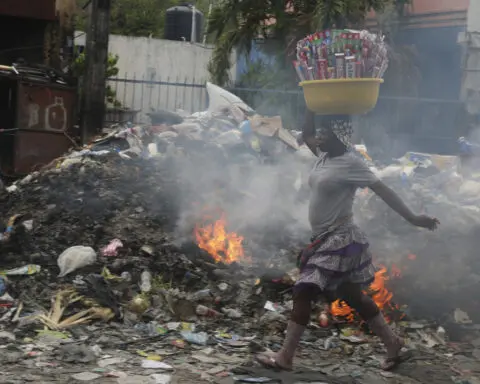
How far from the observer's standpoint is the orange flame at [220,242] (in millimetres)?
5956

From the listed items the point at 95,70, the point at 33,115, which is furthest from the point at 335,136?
the point at 33,115

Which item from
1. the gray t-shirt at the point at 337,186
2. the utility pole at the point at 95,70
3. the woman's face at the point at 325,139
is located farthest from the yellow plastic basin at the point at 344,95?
the utility pole at the point at 95,70

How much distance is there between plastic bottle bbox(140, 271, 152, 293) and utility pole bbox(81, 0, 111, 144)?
6210 mm

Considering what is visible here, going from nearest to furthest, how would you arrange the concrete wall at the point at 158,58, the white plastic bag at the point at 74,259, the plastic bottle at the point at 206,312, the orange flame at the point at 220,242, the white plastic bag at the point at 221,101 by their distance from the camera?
the plastic bottle at the point at 206,312 → the white plastic bag at the point at 74,259 → the orange flame at the point at 220,242 → the white plastic bag at the point at 221,101 → the concrete wall at the point at 158,58

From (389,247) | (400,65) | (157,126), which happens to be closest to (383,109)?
(400,65)

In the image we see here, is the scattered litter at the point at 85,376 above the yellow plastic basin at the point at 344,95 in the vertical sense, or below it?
A: below

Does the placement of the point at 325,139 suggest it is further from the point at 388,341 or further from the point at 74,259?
the point at 74,259

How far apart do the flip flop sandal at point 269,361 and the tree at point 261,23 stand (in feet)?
35.8

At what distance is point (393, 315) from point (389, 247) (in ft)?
4.27

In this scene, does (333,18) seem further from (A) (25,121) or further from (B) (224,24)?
(A) (25,121)

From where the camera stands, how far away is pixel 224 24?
15336 millimetres

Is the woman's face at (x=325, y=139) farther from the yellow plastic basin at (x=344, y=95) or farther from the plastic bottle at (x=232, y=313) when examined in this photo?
the plastic bottle at (x=232, y=313)

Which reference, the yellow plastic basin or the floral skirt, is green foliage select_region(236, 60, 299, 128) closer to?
the yellow plastic basin

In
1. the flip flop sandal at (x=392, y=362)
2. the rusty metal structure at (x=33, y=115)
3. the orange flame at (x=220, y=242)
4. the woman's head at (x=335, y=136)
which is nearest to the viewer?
the woman's head at (x=335, y=136)
